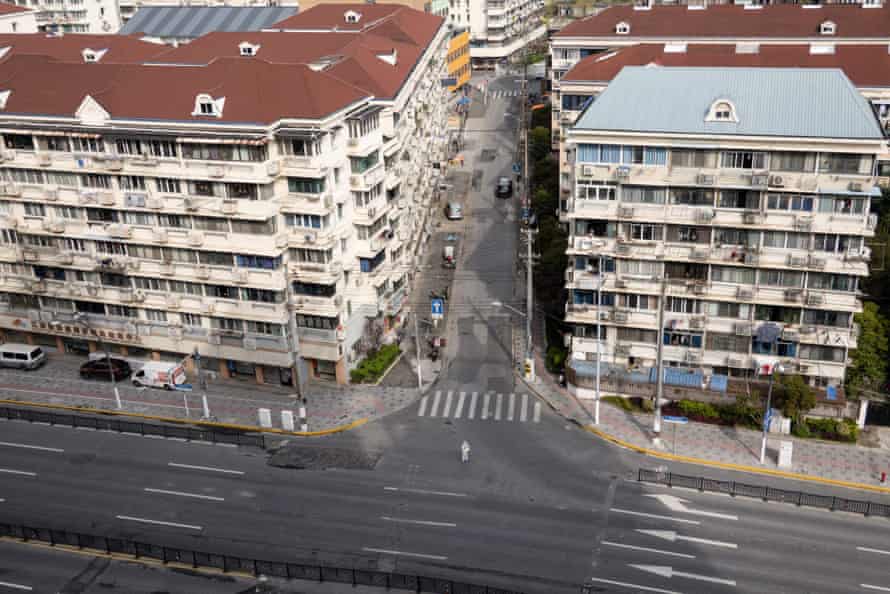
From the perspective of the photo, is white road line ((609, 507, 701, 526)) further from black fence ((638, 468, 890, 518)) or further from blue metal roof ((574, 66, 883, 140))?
blue metal roof ((574, 66, 883, 140))

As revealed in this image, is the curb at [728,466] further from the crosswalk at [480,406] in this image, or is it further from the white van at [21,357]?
the white van at [21,357]

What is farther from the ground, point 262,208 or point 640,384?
point 262,208

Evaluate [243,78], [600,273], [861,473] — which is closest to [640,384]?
[600,273]

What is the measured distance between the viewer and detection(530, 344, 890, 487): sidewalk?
5910 cm

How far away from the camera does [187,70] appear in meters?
68.8

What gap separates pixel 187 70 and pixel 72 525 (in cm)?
3470

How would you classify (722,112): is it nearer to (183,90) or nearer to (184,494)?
(183,90)

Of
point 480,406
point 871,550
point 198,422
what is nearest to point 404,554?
point 480,406

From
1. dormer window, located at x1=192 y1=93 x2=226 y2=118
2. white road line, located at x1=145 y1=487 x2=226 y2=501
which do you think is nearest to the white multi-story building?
dormer window, located at x1=192 y1=93 x2=226 y2=118

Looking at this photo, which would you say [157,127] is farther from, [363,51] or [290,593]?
[290,593]

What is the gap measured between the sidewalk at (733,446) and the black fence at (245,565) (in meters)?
20.9

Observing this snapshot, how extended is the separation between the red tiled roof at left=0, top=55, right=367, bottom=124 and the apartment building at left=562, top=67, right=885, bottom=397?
1982 centimetres

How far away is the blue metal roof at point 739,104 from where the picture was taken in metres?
57.7

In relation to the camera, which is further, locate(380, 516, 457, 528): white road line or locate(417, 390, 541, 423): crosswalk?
locate(417, 390, 541, 423): crosswalk
